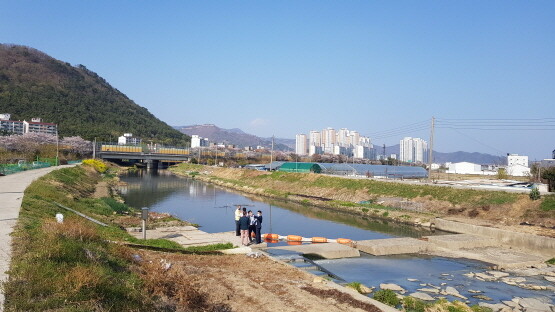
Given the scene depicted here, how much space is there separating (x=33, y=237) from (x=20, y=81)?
151m

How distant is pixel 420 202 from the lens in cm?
3719

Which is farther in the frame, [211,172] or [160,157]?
[160,157]

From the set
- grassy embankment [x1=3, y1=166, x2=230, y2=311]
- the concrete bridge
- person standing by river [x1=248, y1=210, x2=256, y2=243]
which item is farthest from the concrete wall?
the concrete bridge

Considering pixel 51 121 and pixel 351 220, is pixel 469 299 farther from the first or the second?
pixel 51 121

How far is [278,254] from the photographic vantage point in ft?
55.8

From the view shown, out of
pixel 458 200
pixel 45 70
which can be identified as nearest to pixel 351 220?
pixel 458 200

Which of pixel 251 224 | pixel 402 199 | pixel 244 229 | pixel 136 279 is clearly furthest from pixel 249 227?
pixel 402 199

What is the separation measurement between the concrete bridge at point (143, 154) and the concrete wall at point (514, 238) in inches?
3323

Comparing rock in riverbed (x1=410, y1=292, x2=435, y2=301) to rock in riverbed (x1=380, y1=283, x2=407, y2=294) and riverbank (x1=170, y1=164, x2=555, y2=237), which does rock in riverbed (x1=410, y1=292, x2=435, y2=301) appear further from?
riverbank (x1=170, y1=164, x2=555, y2=237)

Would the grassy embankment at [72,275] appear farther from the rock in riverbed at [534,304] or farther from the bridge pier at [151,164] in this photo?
the bridge pier at [151,164]

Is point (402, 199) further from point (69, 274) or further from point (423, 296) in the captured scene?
point (69, 274)

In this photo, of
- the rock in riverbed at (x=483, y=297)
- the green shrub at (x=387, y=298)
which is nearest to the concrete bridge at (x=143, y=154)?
the green shrub at (x=387, y=298)

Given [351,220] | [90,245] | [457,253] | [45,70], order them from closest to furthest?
1. [90,245]
2. [457,253]
3. [351,220]
4. [45,70]

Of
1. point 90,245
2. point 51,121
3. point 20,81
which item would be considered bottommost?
point 90,245
